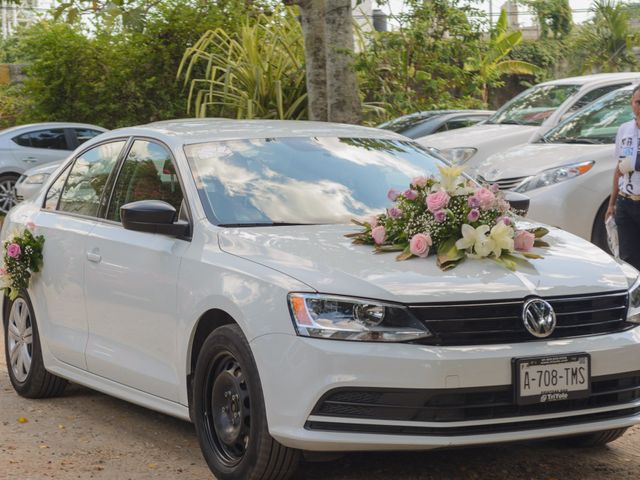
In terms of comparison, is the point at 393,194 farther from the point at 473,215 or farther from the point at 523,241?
the point at 523,241

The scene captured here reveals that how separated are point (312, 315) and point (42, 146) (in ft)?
52.7

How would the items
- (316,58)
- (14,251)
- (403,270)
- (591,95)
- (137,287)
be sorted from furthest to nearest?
1. (316,58)
2. (591,95)
3. (14,251)
4. (137,287)
5. (403,270)

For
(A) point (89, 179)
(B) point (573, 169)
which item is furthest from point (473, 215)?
(B) point (573, 169)

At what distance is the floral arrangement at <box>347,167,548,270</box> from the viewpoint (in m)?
5.23

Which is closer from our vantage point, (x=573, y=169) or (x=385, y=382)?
(x=385, y=382)

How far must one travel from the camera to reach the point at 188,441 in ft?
20.5

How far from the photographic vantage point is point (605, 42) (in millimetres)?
35750

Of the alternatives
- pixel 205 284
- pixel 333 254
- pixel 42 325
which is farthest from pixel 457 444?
pixel 42 325

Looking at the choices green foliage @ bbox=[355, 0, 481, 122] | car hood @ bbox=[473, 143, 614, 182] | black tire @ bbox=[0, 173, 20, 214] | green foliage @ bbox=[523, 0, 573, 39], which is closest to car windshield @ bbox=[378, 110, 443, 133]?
green foliage @ bbox=[355, 0, 481, 122]

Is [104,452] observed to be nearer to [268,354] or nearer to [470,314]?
[268,354]

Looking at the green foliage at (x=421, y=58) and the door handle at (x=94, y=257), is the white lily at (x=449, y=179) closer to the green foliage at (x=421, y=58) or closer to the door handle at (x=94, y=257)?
the door handle at (x=94, y=257)

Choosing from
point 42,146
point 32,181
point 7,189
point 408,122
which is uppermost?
point 408,122

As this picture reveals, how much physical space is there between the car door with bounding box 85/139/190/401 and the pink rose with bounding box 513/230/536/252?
151cm

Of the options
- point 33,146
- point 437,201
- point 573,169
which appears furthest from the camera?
point 33,146
